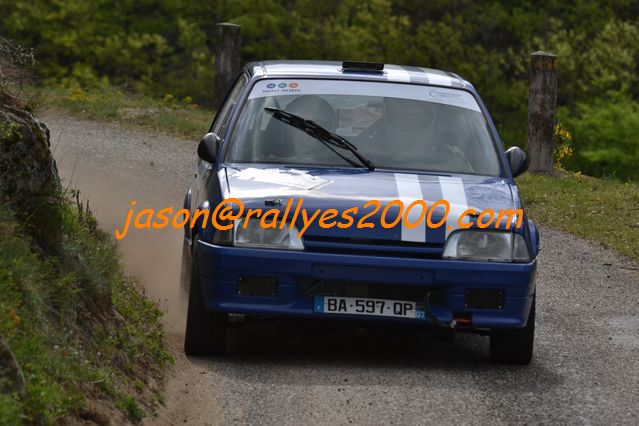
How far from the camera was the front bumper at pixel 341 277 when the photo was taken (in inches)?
294

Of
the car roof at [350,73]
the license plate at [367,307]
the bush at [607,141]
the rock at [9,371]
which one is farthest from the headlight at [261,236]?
the bush at [607,141]

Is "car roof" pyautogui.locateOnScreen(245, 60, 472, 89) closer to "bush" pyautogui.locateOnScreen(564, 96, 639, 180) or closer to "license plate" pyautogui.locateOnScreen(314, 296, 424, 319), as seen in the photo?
"license plate" pyautogui.locateOnScreen(314, 296, 424, 319)

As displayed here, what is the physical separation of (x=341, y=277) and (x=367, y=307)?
24cm

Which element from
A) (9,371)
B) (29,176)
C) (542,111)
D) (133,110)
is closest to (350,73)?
(29,176)

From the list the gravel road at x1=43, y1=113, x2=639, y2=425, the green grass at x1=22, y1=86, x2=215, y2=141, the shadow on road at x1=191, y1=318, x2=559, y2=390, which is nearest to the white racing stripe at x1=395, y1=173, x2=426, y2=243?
the shadow on road at x1=191, y1=318, x2=559, y2=390

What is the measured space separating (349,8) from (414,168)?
27799 millimetres

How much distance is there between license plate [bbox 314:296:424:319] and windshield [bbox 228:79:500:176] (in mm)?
1158

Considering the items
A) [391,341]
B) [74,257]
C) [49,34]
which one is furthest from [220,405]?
[49,34]

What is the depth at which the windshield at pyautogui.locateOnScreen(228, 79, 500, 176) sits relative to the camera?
28.1 feet

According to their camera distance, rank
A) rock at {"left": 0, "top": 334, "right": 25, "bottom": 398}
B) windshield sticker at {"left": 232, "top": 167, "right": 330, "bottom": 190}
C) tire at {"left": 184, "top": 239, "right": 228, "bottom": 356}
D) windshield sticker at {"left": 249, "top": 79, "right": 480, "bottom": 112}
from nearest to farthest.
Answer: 1. rock at {"left": 0, "top": 334, "right": 25, "bottom": 398}
2. tire at {"left": 184, "top": 239, "right": 228, "bottom": 356}
3. windshield sticker at {"left": 232, "top": 167, "right": 330, "bottom": 190}
4. windshield sticker at {"left": 249, "top": 79, "right": 480, "bottom": 112}

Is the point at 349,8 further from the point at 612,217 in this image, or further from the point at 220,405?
the point at 220,405

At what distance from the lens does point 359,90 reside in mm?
8922

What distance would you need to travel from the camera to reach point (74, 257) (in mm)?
7477

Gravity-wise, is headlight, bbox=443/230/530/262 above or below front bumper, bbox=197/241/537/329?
above
